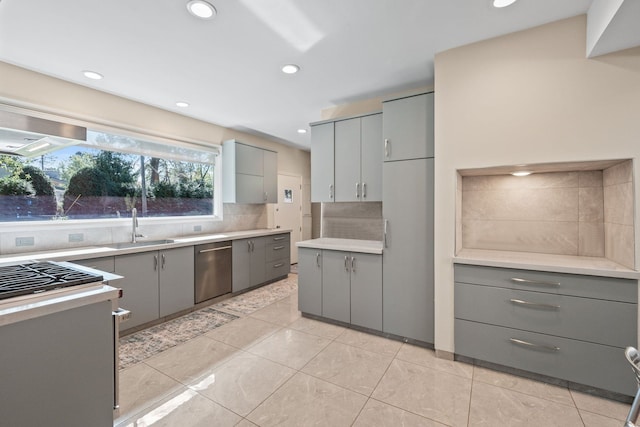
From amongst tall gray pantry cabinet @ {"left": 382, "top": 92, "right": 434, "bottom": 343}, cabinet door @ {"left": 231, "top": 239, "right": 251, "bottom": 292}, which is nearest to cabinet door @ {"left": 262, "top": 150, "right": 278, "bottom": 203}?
cabinet door @ {"left": 231, "top": 239, "right": 251, "bottom": 292}

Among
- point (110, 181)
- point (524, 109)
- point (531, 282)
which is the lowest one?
point (531, 282)

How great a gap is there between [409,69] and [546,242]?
6.52 feet

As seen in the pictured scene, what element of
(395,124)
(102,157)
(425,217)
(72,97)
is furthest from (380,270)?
(72,97)

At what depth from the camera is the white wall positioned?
184 centimetres

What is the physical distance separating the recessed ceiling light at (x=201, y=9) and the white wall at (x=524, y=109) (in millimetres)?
1801

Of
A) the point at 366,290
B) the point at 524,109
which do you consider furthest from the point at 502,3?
the point at 366,290

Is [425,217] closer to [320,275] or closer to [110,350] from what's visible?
[320,275]

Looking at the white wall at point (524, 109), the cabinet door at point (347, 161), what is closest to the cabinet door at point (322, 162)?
the cabinet door at point (347, 161)

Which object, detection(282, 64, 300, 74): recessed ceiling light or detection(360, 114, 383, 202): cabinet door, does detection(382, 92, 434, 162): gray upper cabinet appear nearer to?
detection(360, 114, 383, 202): cabinet door

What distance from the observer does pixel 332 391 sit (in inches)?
77.1

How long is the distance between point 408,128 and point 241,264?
2.94 meters

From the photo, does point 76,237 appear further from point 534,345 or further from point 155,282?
point 534,345

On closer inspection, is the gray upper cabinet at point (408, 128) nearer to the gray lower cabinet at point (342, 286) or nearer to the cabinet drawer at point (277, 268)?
the gray lower cabinet at point (342, 286)

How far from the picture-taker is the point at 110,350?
52.9 inches
